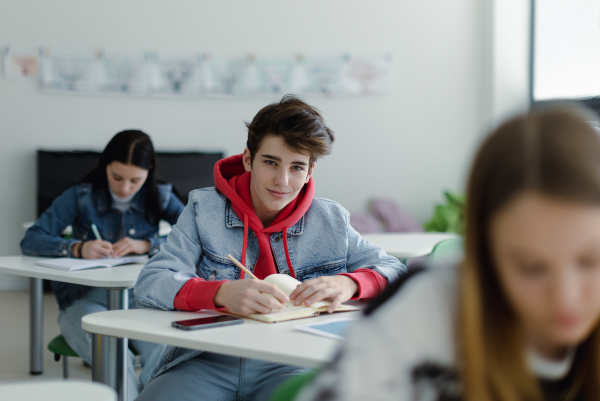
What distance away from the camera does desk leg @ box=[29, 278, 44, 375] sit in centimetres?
257

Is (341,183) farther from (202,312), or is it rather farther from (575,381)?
(575,381)

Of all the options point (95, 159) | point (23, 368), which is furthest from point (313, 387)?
point (95, 159)

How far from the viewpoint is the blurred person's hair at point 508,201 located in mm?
528

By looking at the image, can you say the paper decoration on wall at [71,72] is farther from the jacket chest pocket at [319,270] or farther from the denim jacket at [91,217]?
the jacket chest pocket at [319,270]

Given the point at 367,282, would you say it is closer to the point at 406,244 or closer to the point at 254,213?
the point at 254,213

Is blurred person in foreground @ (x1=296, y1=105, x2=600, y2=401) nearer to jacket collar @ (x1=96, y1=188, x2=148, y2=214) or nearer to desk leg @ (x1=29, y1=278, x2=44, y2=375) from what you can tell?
jacket collar @ (x1=96, y1=188, x2=148, y2=214)

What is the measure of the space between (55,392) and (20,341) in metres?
2.70

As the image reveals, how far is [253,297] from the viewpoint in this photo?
1.23 m

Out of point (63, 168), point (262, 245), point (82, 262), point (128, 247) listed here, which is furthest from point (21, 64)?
point (262, 245)

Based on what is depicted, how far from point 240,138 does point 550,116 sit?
14.3 feet

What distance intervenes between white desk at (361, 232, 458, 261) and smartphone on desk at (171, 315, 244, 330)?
1160mm

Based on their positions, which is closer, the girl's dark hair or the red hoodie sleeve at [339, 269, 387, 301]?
the red hoodie sleeve at [339, 269, 387, 301]

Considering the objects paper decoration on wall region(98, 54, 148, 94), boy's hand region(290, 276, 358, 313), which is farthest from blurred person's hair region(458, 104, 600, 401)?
paper decoration on wall region(98, 54, 148, 94)

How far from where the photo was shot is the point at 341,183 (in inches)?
194
